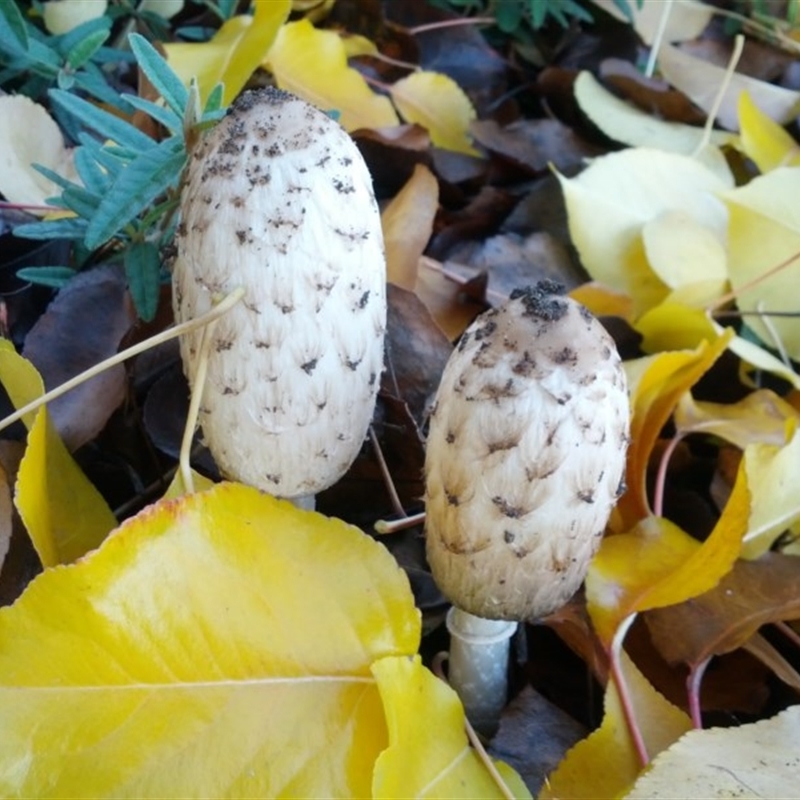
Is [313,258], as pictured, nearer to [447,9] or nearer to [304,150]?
[304,150]

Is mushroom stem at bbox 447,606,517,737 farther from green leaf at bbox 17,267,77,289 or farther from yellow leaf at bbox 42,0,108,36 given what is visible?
yellow leaf at bbox 42,0,108,36

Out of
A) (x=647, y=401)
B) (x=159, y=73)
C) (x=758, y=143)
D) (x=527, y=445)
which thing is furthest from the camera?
(x=758, y=143)

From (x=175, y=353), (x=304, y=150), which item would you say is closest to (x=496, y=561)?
(x=304, y=150)

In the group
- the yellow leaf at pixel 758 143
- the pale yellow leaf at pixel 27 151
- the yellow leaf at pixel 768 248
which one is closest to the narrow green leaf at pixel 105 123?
the pale yellow leaf at pixel 27 151

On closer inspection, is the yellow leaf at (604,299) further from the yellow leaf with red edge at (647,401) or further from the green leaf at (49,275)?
the green leaf at (49,275)

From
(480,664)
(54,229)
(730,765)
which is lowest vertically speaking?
(480,664)

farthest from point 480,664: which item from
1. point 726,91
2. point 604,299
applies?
point 726,91

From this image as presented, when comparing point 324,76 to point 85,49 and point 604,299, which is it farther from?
point 604,299

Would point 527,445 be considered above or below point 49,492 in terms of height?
above
